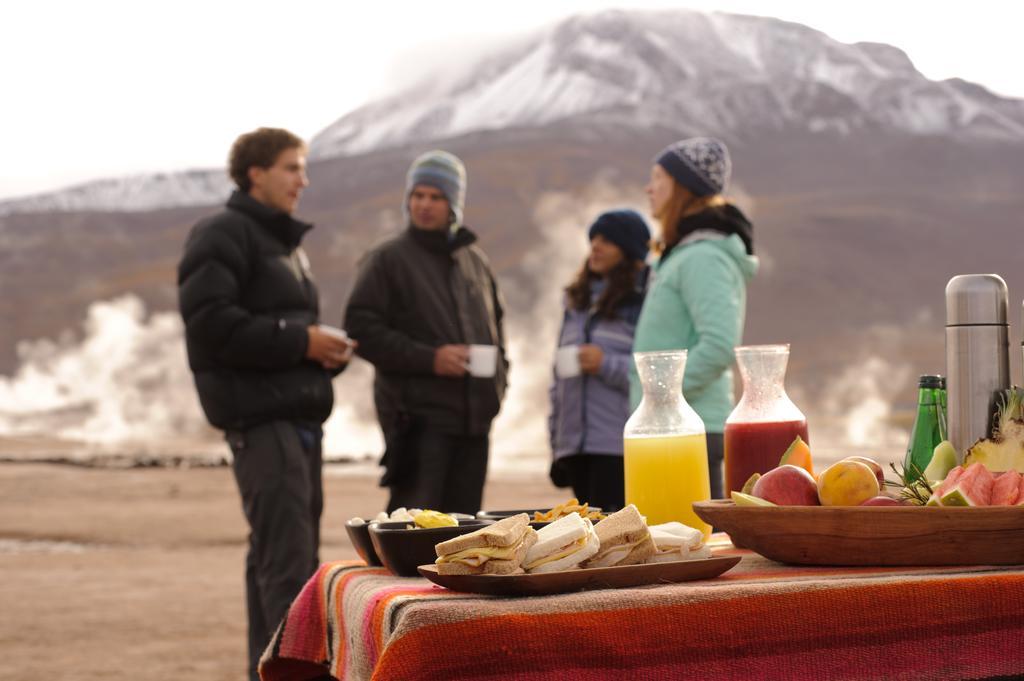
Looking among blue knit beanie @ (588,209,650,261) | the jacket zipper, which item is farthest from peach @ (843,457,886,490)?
blue knit beanie @ (588,209,650,261)

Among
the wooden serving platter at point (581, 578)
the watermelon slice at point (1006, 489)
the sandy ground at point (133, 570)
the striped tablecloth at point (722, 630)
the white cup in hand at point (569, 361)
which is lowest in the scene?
the sandy ground at point (133, 570)

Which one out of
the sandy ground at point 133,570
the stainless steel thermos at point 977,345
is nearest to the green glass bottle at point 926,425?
the stainless steel thermos at point 977,345

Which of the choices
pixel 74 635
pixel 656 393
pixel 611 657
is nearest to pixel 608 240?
pixel 656 393

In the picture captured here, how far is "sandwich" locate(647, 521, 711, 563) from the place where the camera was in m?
1.53

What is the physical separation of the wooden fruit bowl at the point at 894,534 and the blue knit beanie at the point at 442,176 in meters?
3.14

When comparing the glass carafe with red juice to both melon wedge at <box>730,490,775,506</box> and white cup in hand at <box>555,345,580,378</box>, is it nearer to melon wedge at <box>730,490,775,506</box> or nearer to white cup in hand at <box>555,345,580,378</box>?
melon wedge at <box>730,490,775,506</box>

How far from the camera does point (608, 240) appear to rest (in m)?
4.48

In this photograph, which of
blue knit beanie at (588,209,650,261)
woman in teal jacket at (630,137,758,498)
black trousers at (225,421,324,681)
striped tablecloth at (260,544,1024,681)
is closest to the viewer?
striped tablecloth at (260,544,1024,681)

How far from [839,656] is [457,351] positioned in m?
3.06

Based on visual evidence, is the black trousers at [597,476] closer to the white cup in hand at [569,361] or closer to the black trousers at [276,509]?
the white cup in hand at [569,361]

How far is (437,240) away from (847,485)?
310cm

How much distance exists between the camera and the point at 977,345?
182 cm

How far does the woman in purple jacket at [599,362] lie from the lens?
4246 mm

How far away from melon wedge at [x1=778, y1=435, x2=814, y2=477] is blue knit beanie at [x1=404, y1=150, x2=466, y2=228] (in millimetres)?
2803
